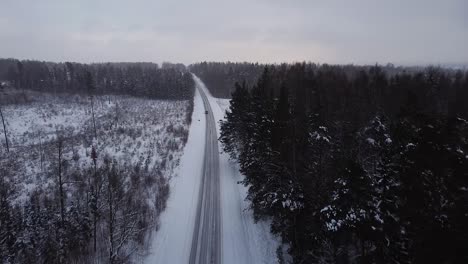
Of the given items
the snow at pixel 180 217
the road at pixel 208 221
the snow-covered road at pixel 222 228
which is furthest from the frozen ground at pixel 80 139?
the snow-covered road at pixel 222 228

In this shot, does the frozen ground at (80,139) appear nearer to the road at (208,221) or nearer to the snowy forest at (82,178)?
the snowy forest at (82,178)

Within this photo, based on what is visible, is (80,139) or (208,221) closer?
(208,221)

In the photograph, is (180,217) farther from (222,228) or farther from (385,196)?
(385,196)

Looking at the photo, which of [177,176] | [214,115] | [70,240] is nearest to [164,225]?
[70,240]

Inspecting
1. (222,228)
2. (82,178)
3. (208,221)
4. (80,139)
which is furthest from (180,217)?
(80,139)

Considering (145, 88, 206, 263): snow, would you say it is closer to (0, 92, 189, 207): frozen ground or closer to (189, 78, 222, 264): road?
(189, 78, 222, 264): road

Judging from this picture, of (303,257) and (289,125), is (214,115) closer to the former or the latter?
(289,125)

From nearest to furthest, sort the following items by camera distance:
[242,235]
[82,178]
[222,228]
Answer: [242,235]
[222,228]
[82,178]
